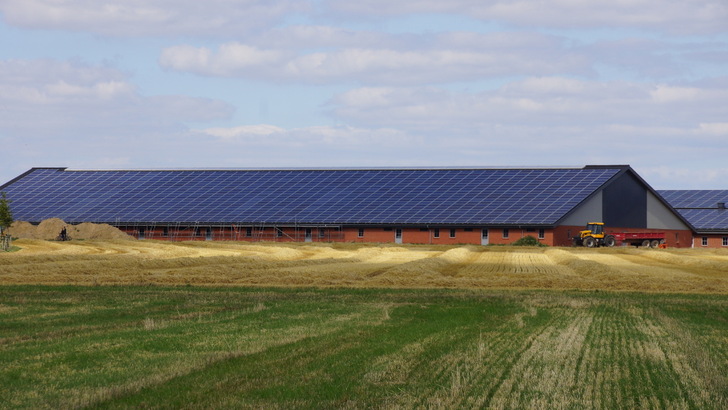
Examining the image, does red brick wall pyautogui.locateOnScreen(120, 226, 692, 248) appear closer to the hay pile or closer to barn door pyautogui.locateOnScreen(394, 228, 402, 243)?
barn door pyautogui.locateOnScreen(394, 228, 402, 243)

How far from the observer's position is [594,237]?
77.9 m

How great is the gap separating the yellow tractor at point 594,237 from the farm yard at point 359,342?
40.7 m

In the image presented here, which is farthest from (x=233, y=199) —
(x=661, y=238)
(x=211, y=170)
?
(x=661, y=238)

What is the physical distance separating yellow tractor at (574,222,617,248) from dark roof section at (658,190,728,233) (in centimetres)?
2016

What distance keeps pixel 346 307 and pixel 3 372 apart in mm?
12329

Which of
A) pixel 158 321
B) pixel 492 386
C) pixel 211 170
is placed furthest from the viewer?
pixel 211 170

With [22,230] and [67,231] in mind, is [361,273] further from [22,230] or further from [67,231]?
[22,230]

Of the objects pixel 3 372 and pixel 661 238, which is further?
pixel 661 238

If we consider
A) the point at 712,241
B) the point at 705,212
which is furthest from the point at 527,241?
the point at 705,212

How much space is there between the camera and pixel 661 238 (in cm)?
8350

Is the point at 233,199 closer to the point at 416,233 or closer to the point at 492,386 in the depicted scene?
the point at 416,233

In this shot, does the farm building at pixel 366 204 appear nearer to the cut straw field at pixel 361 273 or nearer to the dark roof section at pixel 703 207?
the dark roof section at pixel 703 207

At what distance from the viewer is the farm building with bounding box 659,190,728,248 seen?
94562mm

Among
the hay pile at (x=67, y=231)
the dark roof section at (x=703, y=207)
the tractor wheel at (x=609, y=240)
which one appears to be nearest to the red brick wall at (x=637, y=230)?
the dark roof section at (x=703, y=207)
